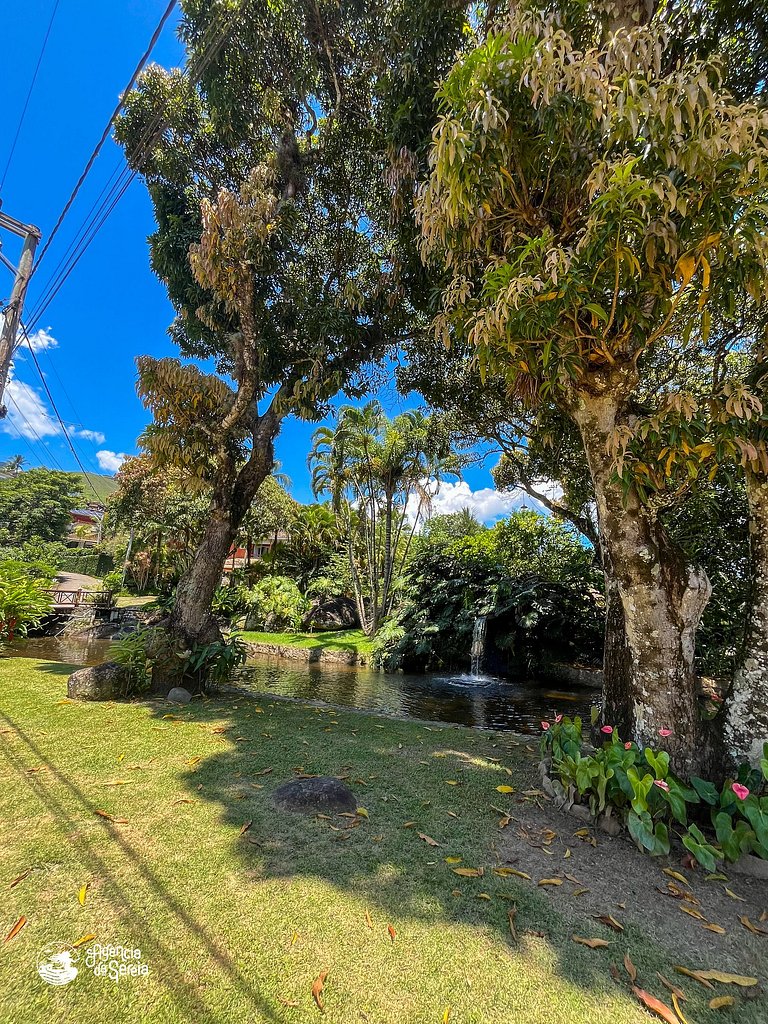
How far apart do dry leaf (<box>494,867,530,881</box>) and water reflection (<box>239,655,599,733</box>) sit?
4582 mm

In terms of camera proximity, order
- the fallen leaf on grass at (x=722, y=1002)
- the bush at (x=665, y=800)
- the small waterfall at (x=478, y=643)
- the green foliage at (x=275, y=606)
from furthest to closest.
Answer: the green foliage at (x=275, y=606)
the small waterfall at (x=478, y=643)
the bush at (x=665, y=800)
the fallen leaf on grass at (x=722, y=1002)

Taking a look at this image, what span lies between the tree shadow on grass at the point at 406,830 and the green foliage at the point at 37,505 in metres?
31.2

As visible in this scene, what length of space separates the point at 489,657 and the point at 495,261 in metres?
11.6

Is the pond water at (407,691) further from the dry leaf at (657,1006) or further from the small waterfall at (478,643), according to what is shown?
the dry leaf at (657,1006)

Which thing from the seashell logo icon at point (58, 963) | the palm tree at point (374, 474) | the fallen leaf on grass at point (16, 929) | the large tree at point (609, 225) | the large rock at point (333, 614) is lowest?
the seashell logo icon at point (58, 963)

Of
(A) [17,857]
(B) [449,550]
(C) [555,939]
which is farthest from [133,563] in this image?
(C) [555,939]

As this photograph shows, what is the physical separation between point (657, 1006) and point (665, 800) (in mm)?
1475

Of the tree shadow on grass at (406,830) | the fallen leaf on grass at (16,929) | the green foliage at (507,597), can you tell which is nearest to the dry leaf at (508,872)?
the tree shadow on grass at (406,830)

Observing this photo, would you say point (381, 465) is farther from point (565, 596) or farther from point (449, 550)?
point (565, 596)

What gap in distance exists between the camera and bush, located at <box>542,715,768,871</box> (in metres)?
2.85

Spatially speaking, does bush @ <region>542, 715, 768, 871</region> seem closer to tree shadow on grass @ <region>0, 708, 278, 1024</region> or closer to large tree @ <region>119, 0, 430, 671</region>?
tree shadow on grass @ <region>0, 708, 278, 1024</region>

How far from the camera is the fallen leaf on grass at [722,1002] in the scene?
75.1 inches

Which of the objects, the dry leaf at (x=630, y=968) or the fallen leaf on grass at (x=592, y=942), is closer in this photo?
the dry leaf at (x=630, y=968)

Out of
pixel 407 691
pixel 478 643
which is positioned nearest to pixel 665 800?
pixel 407 691
